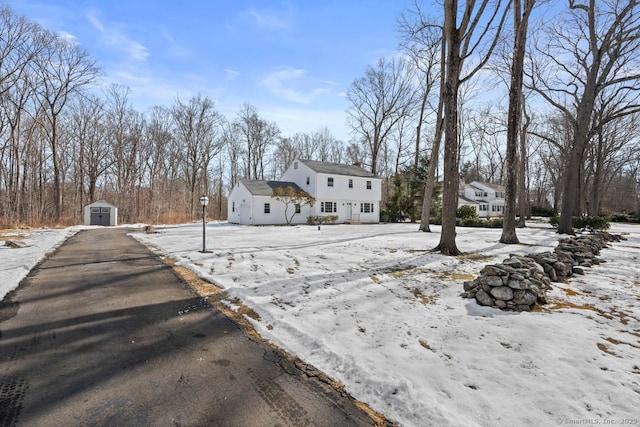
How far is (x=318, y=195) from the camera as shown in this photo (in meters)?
25.5

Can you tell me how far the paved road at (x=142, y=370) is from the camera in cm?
227

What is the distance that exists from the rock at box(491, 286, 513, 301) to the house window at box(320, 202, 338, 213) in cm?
2159

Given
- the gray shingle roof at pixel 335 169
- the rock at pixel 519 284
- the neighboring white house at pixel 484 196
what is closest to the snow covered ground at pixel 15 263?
the rock at pixel 519 284

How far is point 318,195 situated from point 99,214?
57.1 ft

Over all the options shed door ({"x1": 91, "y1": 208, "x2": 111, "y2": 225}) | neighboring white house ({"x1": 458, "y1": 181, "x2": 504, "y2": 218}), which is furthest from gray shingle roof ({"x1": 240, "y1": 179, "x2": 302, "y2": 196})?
neighboring white house ({"x1": 458, "y1": 181, "x2": 504, "y2": 218})

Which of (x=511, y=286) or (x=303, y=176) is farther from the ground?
(x=303, y=176)

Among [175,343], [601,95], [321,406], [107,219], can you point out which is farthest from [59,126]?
[601,95]

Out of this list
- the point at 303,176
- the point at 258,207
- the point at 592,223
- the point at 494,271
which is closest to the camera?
the point at 494,271

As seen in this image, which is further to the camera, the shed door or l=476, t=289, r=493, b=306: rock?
the shed door

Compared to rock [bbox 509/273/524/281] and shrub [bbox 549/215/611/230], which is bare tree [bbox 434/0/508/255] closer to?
rock [bbox 509/273/524/281]

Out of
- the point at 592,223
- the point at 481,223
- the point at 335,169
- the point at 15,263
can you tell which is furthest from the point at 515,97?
the point at 335,169

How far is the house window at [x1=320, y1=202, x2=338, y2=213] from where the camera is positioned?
2609 centimetres

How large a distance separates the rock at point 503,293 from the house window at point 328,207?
70.8 ft

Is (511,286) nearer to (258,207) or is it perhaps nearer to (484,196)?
(258,207)
